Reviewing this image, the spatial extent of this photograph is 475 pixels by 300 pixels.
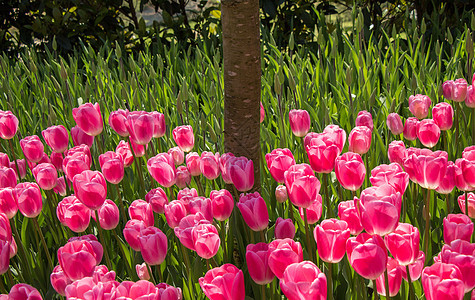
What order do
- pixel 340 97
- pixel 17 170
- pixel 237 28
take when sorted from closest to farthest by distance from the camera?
pixel 237 28 → pixel 17 170 → pixel 340 97

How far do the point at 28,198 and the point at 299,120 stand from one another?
30.1 inches

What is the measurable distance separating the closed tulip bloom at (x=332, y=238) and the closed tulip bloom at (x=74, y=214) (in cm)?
57

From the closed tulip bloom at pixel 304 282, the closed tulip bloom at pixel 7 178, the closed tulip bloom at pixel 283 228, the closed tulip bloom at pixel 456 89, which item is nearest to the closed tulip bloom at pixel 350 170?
the closed tulip bloom at pixel 283 228

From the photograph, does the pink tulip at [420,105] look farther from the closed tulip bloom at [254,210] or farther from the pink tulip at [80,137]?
the pink tulip at [80,137]

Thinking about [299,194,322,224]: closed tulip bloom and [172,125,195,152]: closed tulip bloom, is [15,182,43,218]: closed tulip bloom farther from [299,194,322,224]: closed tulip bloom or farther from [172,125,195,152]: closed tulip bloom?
[299,194,322,224]: closed tulip bloom

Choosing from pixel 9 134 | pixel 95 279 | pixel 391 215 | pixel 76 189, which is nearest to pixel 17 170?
pixel 9 134

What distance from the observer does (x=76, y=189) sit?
3.91 ft

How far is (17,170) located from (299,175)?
1074mm

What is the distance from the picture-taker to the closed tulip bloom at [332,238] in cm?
95

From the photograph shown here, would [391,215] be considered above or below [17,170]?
above

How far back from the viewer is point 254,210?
1155mm

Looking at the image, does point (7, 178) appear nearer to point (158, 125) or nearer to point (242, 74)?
point (158, 125)

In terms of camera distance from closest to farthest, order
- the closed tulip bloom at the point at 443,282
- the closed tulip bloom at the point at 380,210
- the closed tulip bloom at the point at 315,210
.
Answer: the closed tulip bloom at the point at 443,282 < the closed tulip bloom at the point at 380,210 < the closed tulip bloom at the point at 315,210

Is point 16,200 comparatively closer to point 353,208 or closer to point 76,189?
point 76,189
